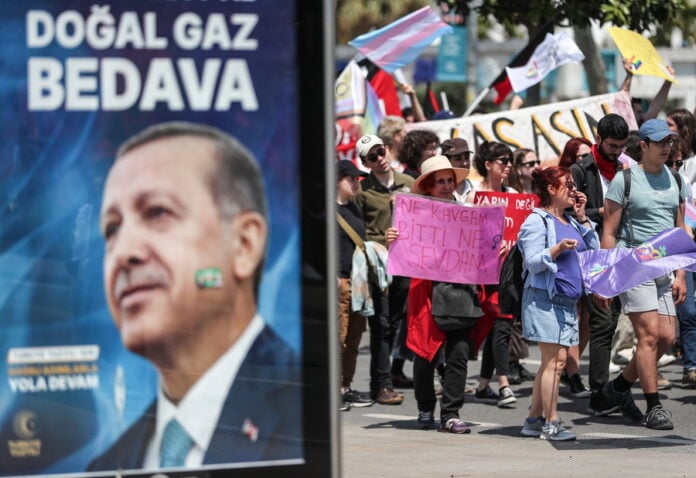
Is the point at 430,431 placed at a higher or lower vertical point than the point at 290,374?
lower

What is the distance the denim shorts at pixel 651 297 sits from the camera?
895 centimetres

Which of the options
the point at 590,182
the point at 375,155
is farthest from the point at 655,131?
the point at 375,155

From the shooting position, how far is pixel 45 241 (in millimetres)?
4500

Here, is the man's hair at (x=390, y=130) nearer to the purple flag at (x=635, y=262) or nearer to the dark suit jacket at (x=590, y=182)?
the dark suit jacket at (x=590, y=182)

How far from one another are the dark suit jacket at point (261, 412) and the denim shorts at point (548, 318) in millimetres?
4174

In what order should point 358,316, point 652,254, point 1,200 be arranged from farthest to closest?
1. point 358,316
2. point 652,254
3. point 1,200

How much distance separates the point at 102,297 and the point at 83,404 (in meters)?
0.34

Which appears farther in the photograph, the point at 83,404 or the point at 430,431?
the point at 430,431

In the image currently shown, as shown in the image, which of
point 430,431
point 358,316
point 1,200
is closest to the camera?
point 1,200

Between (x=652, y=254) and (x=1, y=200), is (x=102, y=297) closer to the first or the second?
(x=1, y=200)

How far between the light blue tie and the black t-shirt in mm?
5710

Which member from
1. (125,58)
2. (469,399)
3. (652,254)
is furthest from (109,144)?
(469,399)

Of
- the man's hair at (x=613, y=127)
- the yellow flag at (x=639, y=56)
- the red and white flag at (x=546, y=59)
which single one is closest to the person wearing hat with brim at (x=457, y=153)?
the man's hair at (x=613, y=127)

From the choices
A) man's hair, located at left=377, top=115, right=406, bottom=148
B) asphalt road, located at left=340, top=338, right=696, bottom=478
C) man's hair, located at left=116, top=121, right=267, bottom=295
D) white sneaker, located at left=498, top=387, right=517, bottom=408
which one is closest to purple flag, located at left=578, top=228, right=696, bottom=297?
asphalt road, located at left=340, top=338, right=696, bottom=478
